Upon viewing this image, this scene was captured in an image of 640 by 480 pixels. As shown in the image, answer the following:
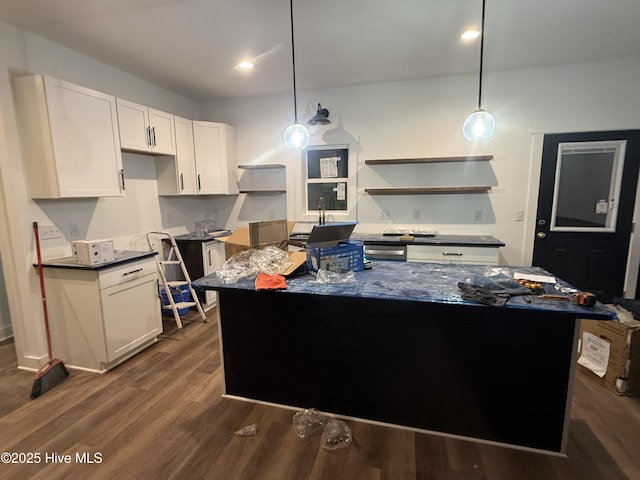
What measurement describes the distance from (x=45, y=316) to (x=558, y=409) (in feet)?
11.9

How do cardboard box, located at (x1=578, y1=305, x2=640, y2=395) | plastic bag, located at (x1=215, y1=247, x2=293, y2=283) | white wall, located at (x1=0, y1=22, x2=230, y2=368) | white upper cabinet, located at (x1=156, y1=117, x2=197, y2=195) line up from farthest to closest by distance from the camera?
white upper cabinet, located at (x1=156, y1=117, x2=197, y2=195)
white wall, located at (x1=0, y1=22, x2=230, y2=368)
cardboard box, located at (x1=578, y1=305, x2=640, y2=395)
plastic bag, located at (x1=215, y1=247, x2=293, y2=283)

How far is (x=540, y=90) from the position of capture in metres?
3.38

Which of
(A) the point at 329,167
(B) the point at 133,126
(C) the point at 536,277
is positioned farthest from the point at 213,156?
(C) the point at 536,277

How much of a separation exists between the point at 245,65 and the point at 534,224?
140 inches

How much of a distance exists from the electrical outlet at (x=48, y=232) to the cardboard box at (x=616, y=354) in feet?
14.5

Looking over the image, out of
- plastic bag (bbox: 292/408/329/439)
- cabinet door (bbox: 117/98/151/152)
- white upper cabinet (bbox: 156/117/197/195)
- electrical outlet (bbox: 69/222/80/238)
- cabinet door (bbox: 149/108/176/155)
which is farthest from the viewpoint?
white upper cabinet (bbox: 156/117/197/195)

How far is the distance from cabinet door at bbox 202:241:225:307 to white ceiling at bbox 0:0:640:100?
194 centimetres

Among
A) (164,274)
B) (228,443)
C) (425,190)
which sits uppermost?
(425,190)

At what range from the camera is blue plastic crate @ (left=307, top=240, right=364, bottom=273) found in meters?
2.00

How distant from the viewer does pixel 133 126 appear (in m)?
3.18

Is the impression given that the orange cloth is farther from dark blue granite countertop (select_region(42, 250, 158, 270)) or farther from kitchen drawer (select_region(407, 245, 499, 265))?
kitchen drawer (select_region(407, 245, 499, 265))

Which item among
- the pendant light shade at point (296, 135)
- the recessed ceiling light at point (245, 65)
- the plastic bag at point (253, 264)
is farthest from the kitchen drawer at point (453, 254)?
the recessed ceiling light at point (245, 65)

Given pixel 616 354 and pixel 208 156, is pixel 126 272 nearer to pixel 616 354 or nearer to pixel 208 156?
pixel 208 156

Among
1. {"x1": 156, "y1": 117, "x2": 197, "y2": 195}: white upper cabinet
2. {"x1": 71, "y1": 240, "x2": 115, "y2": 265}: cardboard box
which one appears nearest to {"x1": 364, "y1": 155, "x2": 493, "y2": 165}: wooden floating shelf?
{"x1": 156, "y1": 117, "x2": 197, "y2": 195}: white upper cabinet
